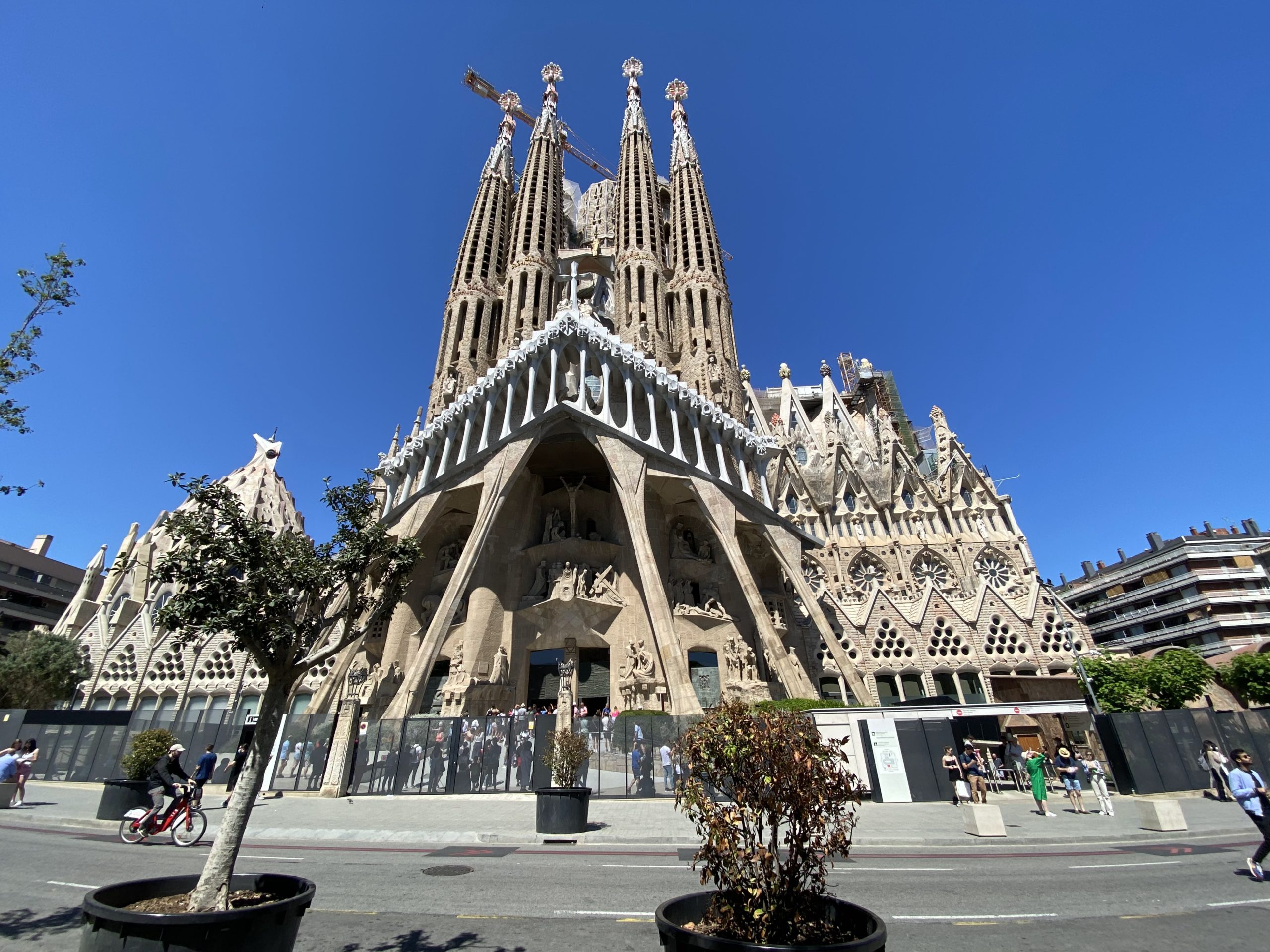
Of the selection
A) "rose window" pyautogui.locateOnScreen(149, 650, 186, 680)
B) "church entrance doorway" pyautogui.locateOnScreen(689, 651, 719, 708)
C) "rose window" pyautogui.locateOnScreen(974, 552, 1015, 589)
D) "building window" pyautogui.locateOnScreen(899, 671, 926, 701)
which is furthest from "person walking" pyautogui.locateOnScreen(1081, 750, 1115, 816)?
"rose window" pyautogui.locateOnScreen(149, 650, 186, 680)

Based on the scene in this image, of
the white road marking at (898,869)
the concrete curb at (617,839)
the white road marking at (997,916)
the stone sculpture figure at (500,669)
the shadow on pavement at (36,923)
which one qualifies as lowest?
the white road marking at (997,916)

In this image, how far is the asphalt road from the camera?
495 cm

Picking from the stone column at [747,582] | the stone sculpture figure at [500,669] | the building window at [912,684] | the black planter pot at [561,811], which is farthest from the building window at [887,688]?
the black planter pot at [561,811]

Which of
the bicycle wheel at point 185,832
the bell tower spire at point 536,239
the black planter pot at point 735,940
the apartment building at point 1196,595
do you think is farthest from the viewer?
the apartment building at point 1196,595

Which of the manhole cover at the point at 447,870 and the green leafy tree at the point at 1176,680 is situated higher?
the green leafy tree at the point at 1176,680

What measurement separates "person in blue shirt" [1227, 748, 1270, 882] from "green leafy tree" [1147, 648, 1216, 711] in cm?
1814

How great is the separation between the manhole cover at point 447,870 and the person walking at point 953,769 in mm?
10695

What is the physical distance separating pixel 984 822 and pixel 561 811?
724 centimetres

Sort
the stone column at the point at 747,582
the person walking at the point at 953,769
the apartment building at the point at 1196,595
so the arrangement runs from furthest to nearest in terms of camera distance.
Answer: the apartment building at the point at 1196,595 < the stone column at the point at 747,582 < the person walking at the point at 953,769

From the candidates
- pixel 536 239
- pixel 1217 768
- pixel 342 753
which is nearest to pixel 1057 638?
pixel 1217 768

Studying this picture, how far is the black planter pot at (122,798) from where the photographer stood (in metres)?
10.8

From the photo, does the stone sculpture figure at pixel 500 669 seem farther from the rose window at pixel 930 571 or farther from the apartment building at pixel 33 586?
the apartment building at pixel 33 586

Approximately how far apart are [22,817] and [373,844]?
8590 millimetres

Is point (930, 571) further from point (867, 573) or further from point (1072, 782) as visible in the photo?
point (1072, 782)
